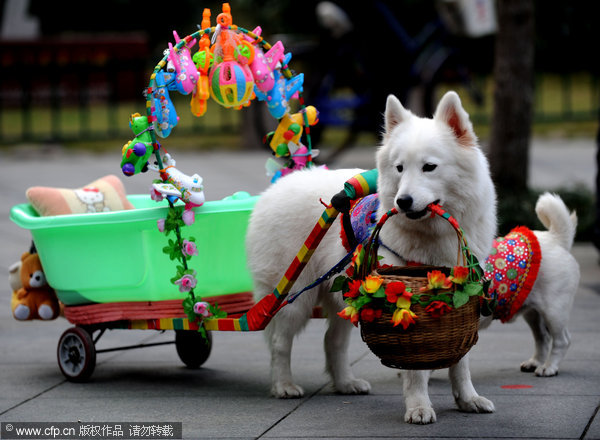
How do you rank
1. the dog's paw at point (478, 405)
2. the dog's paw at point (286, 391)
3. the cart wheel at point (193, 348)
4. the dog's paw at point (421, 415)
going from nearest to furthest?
the dog's paw at point (421, 415) → the dog's paw at point (478, 405) → the dog's paw at point (286, 391) → the cart wheel at point (193, 348)

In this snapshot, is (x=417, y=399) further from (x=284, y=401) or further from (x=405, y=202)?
(x=405, y=202)

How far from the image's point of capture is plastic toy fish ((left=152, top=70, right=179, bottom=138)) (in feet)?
17.8

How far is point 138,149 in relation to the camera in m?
5.32

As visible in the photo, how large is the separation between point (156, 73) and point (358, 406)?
218cm

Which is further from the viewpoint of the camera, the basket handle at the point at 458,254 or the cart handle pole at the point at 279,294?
the cart handle pole at the point at 279,294

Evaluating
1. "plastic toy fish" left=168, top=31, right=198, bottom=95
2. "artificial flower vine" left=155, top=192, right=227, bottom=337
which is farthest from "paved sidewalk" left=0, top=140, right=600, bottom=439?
"plastic toy fish" left=168, top=31, right=198, bottom=95

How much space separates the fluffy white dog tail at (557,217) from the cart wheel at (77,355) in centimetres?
292

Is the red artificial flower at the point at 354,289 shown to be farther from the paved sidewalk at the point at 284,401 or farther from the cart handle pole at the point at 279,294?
the paved sidewalk at the point at 284,401

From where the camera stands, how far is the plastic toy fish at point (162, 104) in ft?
17.8

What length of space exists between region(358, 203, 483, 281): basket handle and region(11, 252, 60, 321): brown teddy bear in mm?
2489

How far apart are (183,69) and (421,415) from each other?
2.33m

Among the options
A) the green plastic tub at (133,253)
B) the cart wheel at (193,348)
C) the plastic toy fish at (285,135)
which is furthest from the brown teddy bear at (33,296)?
the plastic toy fish at (285,135)

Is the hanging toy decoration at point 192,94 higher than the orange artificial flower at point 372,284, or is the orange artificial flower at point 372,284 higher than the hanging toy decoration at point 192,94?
the hanging toy decoration at point 192,94

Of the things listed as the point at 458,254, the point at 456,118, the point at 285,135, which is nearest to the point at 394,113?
the point at 456,118
